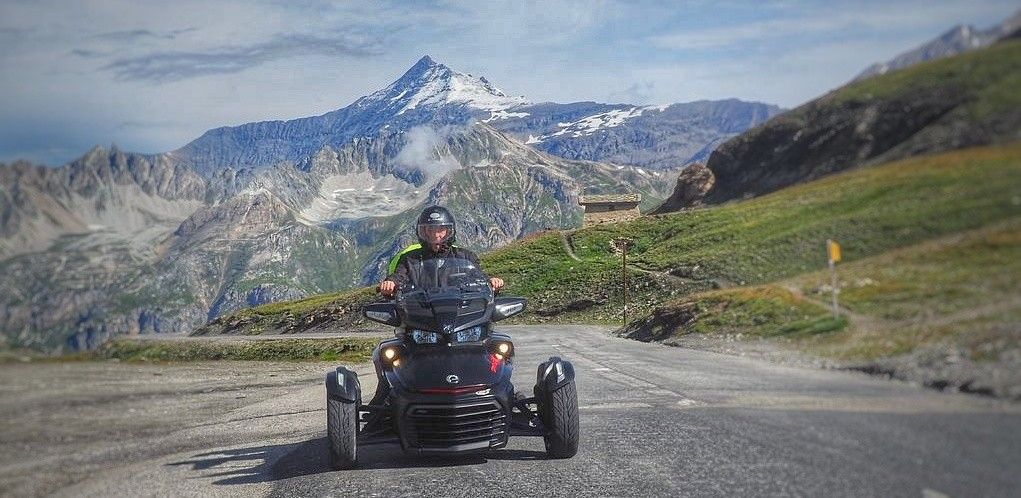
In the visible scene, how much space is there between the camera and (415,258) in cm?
1003

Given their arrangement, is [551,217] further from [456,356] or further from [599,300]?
[456,356]

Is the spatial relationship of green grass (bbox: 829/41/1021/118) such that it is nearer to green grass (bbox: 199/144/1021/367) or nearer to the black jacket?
green grass (bbox: 199/144/1021/367)

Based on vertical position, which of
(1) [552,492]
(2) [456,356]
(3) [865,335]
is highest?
(3) [865,335]

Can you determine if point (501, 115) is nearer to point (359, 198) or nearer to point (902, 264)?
point (359, 198)

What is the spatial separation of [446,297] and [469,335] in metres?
0.51

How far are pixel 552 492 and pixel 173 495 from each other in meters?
3.87

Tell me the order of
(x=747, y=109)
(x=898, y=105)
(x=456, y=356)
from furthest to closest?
(x=456, y=356)
(x=747, y=109)
(x=898, y=105)

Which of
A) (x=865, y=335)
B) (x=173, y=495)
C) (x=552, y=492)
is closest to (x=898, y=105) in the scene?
(x=865, y=335)

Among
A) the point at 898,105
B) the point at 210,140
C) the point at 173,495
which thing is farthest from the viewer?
the point at 173,495

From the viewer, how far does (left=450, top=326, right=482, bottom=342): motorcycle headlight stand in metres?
8.87

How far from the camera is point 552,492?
7840 mm

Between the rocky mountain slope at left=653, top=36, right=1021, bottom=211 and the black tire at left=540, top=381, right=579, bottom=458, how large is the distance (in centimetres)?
509

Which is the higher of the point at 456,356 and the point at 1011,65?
the point at 1011,65

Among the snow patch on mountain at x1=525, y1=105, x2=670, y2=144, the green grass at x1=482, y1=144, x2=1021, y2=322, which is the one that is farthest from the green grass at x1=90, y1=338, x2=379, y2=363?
the green grass at x1=482, y1=144, x2=1021, y2=322
